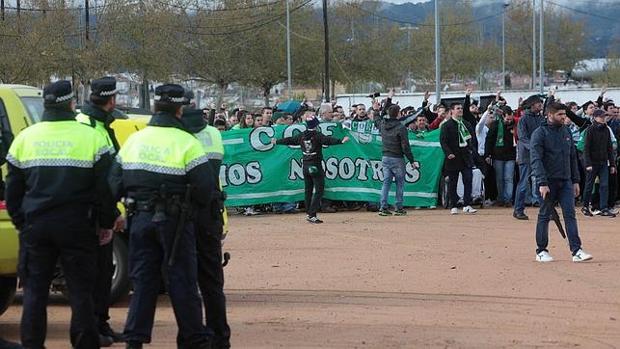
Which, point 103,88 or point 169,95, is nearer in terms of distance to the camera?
point 169,95

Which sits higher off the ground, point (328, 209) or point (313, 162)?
point (313, 162)

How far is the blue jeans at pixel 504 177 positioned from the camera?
754 inches

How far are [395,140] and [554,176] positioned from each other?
596 cm

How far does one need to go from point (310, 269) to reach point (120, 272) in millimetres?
2967

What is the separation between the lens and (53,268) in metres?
7.42

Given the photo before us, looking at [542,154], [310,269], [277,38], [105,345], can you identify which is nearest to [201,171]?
[105,345]

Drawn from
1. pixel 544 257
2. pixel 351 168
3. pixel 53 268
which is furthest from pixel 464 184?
pixel 53 268

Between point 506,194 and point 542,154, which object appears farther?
point 506,194

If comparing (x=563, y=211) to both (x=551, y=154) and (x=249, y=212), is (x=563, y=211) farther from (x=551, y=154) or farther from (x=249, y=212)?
(x=249, y=212)

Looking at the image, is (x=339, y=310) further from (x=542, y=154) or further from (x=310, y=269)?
(x=542, y=154)

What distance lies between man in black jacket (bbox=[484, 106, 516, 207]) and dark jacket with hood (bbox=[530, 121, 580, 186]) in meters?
6.37

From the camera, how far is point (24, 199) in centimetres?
741

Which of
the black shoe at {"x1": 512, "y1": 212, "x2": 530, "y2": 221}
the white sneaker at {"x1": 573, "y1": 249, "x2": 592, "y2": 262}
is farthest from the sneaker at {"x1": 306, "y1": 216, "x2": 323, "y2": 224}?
the white sneaker at {"x1": 573, "y1": 249, "x2": 592, "y2": 262}

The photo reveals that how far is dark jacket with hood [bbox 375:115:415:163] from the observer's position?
1803 cm
